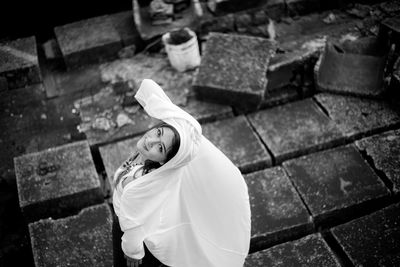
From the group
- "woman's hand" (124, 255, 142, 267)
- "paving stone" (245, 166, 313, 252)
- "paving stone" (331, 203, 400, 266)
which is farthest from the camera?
"paving stone" (245, 166, 313, 252)

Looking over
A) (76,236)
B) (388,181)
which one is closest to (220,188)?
(76,236)

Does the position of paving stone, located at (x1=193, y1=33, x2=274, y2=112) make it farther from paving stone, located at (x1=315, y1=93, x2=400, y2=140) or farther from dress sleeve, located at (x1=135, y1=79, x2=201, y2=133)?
dress sleeve, located at (x1=135, y1=79, x2=201, y2=133)

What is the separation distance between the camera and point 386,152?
437 centimetres

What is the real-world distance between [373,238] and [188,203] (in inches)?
72.5

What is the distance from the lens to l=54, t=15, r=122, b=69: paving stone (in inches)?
228

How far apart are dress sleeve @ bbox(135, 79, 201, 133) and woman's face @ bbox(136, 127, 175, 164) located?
0.10m

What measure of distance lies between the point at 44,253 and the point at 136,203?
153 cm

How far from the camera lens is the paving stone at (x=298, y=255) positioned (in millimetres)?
3639

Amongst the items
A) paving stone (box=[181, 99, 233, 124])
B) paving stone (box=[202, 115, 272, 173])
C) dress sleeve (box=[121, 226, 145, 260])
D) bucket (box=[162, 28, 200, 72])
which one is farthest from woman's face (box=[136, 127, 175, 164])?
bucket (box=[162, 28, 200, 72])

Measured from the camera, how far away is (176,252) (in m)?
3.04

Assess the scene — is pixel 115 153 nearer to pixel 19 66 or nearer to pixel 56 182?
pixel 56 182

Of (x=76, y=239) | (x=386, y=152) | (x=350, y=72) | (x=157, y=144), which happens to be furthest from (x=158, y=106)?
(x=350, y=72)

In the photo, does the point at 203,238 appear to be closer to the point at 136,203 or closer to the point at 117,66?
the point at 136,203

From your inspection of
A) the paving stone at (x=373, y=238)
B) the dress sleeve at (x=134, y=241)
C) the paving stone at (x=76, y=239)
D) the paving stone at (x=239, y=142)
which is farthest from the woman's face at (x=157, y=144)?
the paving stone at (x=373, y=238)
